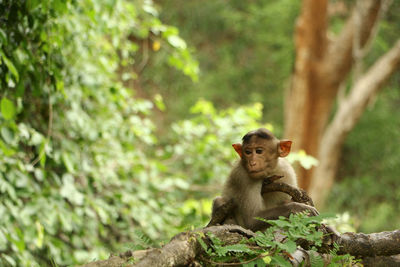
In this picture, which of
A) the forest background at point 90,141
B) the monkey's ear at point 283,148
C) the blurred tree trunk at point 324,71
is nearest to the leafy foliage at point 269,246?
the forest background at point 90,141

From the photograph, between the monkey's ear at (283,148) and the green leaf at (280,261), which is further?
the monkey's ear at (283,148)

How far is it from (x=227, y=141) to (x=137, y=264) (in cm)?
527

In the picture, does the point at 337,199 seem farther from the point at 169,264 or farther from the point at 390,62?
the point at 169,264

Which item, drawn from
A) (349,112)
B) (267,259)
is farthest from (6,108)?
(349,112)

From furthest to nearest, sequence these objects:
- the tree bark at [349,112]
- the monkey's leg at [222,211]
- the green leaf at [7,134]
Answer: the tree bark at [349,112] → the green leaf at [7,134] → the monkey's leg at [222,211]

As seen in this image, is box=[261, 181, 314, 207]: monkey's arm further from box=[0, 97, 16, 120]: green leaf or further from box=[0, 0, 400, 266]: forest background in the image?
box=[0, 97, 16, 120]: green leaf

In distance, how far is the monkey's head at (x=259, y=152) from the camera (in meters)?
3.46

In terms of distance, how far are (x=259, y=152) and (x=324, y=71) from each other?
6.24 m

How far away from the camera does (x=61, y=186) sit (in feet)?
15.7

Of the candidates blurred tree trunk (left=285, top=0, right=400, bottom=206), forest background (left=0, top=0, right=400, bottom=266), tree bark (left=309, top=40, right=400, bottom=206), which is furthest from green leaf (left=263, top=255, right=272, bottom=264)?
tree bark (left=309, top=40, right=400, bottom=206)

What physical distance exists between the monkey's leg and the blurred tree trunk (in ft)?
20.2

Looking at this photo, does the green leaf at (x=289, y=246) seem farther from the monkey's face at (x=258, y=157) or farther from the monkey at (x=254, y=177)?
the monkey's face at (x=258, y=157)

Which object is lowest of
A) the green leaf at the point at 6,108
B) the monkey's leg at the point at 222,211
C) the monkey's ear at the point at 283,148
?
the monkey's leg at the point at 222,211

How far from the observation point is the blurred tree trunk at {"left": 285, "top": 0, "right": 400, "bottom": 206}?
358 inches
